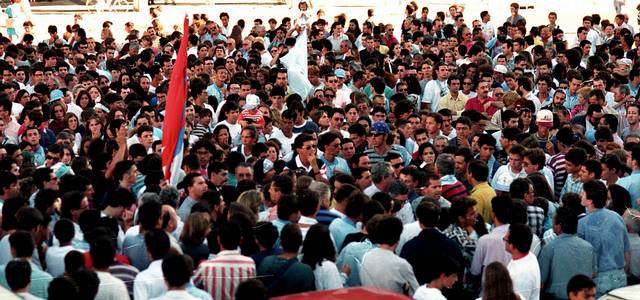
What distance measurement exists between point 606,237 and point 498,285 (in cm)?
223

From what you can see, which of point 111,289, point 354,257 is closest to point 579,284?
point 354,257

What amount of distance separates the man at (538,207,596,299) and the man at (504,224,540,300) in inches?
19.3

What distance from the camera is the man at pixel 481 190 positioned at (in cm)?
1232

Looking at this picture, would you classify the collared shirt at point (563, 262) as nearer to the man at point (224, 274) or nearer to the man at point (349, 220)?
the man at point (349, 220)

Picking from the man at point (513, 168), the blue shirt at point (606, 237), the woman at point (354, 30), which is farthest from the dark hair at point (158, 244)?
the woman at point (354, 30)

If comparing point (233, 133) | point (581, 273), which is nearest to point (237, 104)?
point (233, 133)

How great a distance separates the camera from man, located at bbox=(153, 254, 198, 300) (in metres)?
9.04

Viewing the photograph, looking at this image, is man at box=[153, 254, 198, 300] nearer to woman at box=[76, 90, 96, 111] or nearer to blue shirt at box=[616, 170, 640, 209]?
blue shirt at box=[616, 170, 640, 209]

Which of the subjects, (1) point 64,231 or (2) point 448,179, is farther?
(2) point 448,179

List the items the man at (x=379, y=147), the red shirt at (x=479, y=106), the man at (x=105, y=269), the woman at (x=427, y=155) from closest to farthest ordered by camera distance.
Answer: the man at (x=105, y=269), the woman at (x=427, y=155), the man at (x=379, y=147), the red shirt at (x=479, y=106)

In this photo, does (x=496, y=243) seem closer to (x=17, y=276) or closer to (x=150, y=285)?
(x=150, y=285)

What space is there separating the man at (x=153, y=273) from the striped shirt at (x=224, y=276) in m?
0.30

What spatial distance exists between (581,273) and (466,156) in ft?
10.8

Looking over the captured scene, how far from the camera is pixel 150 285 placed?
948 cm
